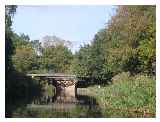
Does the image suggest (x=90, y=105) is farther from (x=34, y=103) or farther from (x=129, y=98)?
(x=34, y=103)

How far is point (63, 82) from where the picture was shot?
25.4 meters

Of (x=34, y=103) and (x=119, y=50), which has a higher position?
(x=119, y=50)

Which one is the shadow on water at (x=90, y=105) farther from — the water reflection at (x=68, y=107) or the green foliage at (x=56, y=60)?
the green foliage at (x=56, y=60)

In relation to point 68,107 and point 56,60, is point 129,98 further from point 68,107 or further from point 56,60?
point 56,60

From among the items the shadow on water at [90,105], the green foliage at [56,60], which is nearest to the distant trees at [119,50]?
the green foliage at [56,60]

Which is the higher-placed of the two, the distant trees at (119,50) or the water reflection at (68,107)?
the distant trees at (119,50)

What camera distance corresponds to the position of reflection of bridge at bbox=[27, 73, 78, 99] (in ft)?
83.1

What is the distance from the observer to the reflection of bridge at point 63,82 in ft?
83.1

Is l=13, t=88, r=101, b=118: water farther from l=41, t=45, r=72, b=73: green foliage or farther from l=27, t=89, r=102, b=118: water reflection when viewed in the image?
l=41, t=45, r=72, b=73: green foliage

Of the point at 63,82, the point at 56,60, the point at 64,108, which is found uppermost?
the point at 56,60

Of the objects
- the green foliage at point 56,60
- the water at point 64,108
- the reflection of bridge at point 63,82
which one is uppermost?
the green foliage at point 56,60

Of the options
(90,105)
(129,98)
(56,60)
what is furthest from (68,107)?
(129,98)

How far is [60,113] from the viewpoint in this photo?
83.0 ft

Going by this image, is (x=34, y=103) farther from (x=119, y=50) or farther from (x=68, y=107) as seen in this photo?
(x=119, y=50)
